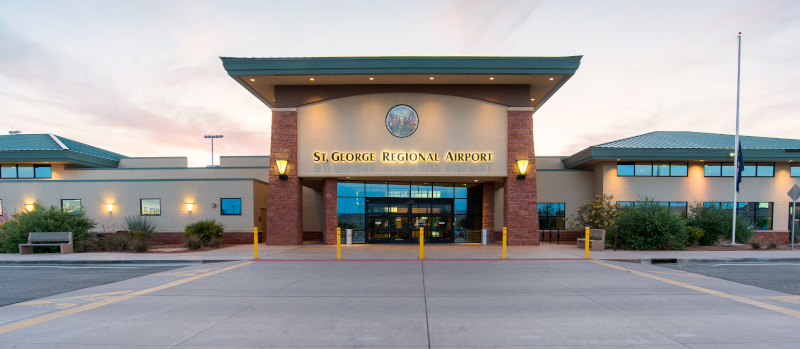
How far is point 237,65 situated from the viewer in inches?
634

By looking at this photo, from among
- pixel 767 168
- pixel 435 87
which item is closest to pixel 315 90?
pixel 435 87

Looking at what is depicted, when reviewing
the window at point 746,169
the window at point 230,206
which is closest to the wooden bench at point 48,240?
the window at point 230,206

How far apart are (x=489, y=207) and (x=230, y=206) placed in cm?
1419

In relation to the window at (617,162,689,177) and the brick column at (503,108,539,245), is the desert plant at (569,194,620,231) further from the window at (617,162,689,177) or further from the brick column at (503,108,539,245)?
the brick column at (503,108,539,245)

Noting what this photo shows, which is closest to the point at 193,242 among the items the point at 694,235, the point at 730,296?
the point at 730,296

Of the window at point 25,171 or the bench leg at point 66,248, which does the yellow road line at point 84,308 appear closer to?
the bench leg at point 66,248

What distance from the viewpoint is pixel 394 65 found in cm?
1608

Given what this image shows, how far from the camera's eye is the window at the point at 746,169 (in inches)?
803

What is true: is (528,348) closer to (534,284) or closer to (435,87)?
(534,284)

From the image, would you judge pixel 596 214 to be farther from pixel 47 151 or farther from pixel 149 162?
pixel 47 151

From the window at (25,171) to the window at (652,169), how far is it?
34125 millimetres

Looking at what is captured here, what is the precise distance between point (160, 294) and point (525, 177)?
14.9 metres

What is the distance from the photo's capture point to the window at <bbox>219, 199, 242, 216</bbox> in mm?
19559

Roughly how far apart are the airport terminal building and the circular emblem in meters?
0.07
